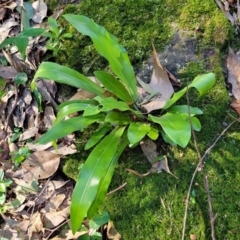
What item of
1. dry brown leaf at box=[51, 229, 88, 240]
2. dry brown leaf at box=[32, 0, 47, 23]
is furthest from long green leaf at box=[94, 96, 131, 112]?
dry brown leaf at box=[32, 0, 47, 23]

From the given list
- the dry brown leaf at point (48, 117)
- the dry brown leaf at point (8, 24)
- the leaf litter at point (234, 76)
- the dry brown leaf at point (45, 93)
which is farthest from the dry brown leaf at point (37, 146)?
the leaf litter at point (234, 76)

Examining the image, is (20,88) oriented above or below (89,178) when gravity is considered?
above

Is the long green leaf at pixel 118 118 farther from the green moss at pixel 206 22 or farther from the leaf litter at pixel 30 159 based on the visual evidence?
the green moss at pixel 206 22

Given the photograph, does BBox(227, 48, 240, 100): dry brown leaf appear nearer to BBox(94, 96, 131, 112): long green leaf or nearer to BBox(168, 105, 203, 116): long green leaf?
BBox(168, 105, 203, 116): long green leaf

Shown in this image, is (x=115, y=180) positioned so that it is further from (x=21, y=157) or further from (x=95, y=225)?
(x=21, y=157)

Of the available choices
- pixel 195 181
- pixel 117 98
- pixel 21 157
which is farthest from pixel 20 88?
pixel 195 181

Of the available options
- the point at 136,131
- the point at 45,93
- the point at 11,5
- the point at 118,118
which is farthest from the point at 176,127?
the point at 11,5

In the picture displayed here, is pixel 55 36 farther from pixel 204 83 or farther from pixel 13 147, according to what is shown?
pixel 204 83
